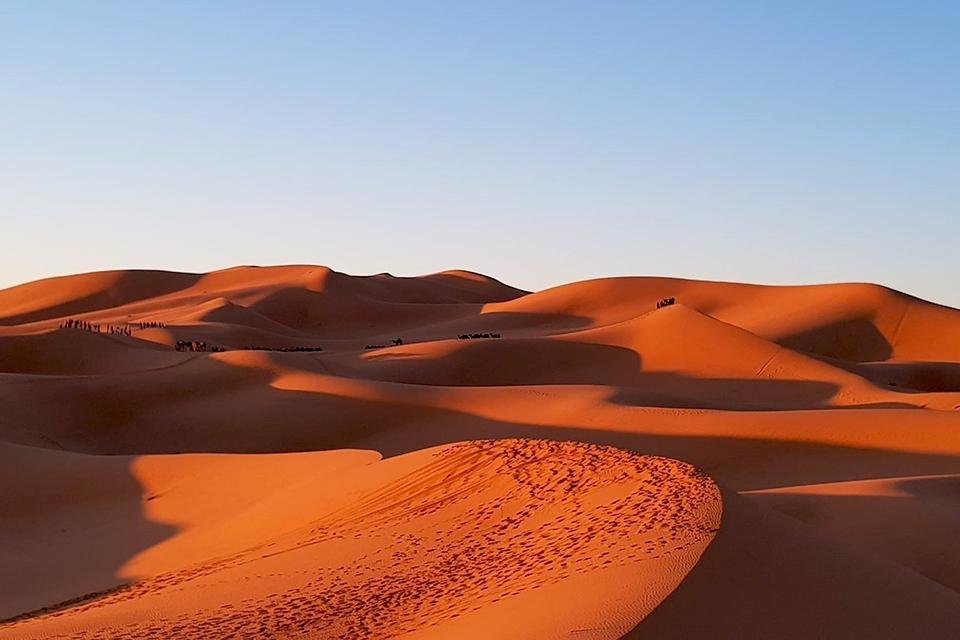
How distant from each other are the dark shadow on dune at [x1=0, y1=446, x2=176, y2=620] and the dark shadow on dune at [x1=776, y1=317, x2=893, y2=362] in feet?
105

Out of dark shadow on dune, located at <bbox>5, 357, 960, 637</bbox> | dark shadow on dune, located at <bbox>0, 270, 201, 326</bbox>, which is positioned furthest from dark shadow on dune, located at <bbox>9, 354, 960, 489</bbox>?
dark shadow on dune, located at <bbox>0, 270, 201, 326</bbox>

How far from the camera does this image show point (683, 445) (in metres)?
16.6

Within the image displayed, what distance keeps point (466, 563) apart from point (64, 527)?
23.6 feet

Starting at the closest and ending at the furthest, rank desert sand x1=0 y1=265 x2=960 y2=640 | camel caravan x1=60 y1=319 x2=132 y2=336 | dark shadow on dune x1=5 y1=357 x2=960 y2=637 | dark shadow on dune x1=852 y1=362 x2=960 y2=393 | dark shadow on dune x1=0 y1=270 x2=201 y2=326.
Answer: desert sand x1=0 y1=265 x2=960 y2=640, dark shadow on dune x1=5 y1=357 x2=960 y2=637, dark shadow on dune x1=852 y1=362 x2=960 y2=393, camel caravan x1=60 y1=319 x2=132 y2=336, dark shadow on dune x1=0 y1=270 x2=201 y2=326

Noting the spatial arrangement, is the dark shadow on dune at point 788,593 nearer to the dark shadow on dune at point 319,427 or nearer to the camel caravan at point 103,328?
the dark shadow on dune at point 319,427

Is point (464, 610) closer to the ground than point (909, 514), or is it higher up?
higher up

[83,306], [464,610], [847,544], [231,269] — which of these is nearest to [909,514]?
[847,544]

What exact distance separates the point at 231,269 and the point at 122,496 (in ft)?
210

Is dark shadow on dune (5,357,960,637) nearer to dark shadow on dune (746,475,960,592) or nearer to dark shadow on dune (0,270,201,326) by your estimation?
dark shadow on dune (746,475,960,592)

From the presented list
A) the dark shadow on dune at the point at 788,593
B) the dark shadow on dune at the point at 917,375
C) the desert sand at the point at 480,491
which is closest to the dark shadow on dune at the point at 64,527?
the desert sand at the point at 480,491

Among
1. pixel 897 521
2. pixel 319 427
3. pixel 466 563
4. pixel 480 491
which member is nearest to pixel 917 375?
pixel 319 427

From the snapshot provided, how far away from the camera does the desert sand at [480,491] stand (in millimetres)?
6312

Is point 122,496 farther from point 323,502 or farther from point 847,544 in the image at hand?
point 847,544

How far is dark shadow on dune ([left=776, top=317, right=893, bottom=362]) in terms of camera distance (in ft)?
140
